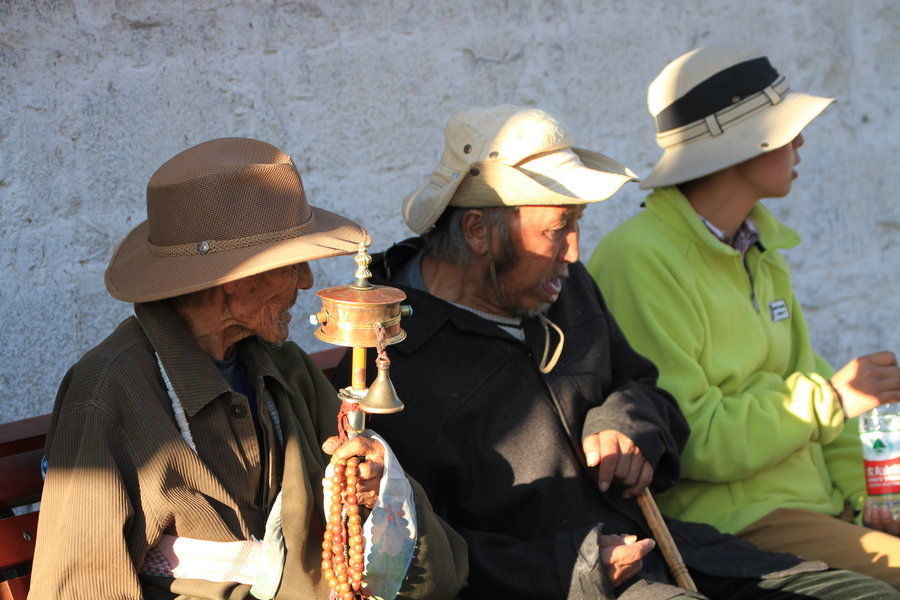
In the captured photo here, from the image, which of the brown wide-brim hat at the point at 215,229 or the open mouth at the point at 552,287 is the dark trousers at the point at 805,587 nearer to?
the open mouth at the point at 552,287

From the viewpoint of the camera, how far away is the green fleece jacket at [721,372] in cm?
337

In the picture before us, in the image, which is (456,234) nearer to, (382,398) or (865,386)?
(382,398)

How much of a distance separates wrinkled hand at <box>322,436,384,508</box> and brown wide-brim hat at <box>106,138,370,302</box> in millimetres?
394

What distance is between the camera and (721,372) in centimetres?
348

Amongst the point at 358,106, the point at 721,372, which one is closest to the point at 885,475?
the point at 721,372

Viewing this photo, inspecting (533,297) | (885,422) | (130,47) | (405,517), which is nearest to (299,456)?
(405,517)

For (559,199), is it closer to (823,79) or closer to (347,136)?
(347,136)

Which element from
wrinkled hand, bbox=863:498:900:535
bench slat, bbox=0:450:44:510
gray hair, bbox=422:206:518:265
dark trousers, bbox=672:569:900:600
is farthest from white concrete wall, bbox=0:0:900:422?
wrinkled hand, bbox=863:498:900:535

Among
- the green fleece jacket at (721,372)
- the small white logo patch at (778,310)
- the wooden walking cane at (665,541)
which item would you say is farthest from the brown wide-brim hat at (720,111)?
the wooden walking cane at (665,541)

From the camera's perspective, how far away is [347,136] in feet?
12.9

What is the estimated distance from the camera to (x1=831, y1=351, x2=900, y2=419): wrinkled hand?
345cm

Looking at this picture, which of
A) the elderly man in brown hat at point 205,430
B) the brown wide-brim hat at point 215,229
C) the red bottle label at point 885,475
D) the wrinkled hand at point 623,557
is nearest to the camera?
the elderly man in brown hat at point 205,430

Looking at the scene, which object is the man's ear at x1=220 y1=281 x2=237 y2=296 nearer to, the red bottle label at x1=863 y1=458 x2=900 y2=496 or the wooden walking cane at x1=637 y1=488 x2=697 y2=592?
the wooden walking cane at x1=637 y1=488 x2=697 y2=592

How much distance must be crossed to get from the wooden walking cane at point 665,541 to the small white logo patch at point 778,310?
0.94 m
